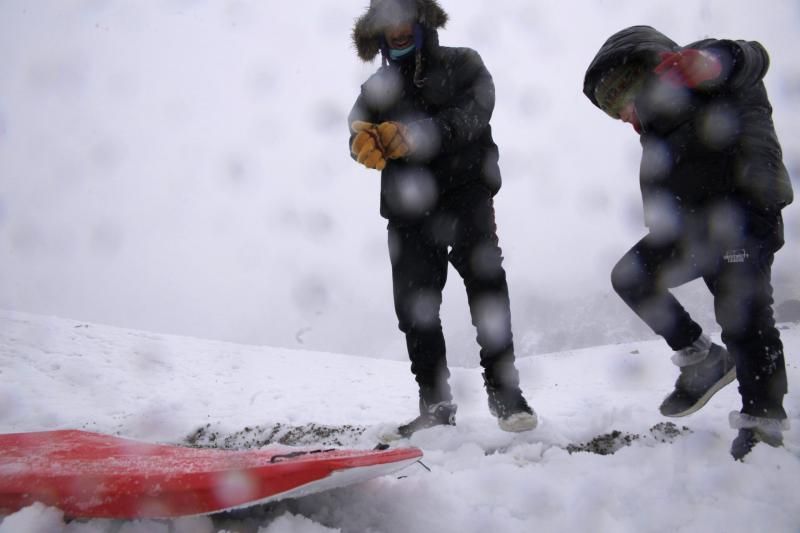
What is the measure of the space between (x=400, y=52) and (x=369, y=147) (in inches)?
32.6

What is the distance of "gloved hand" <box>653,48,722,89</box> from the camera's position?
1413mm

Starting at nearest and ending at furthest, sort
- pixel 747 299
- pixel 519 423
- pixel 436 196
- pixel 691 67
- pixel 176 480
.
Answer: pixel 176 480, pixel 691 67, pixel 747 299, pixel 519 423, pixel 436 196

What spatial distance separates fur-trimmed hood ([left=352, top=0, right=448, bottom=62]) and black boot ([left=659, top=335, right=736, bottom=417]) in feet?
6.58

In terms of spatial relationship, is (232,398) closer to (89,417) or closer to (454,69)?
(89,417)

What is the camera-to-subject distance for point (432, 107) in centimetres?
224

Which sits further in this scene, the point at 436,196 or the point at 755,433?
the point at 436,196

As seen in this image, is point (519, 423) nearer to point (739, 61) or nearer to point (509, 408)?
point (509, 408)

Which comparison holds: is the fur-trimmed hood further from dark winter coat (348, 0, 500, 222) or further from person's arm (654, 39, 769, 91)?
person's arm (654, 39, 769, 91)

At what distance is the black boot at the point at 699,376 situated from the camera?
1742 mm

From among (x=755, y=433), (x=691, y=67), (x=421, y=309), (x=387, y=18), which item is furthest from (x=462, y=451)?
(x=387, y=18)

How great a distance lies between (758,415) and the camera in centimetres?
147

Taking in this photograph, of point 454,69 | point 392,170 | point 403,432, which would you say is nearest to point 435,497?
point 403,432

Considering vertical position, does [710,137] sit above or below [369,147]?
below

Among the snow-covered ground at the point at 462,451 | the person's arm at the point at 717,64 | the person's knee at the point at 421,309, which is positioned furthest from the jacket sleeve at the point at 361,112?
the snow-covered ground at the point at 462,451
